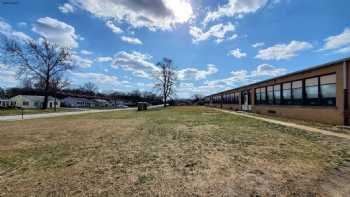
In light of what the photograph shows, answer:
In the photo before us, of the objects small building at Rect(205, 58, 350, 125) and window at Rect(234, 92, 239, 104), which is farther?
window at Rect(234, 92, 239, 104)

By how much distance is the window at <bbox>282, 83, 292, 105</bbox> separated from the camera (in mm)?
16469

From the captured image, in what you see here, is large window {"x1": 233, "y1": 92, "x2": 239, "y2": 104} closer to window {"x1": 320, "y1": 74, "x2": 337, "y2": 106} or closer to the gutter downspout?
window {"x1": 320, "y1": 74, "x2": 337, "y2": 106}

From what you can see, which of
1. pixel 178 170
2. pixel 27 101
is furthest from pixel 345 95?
pixel 27 101

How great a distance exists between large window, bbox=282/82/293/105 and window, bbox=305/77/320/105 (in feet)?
7.09

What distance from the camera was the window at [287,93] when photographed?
1647 centimetres

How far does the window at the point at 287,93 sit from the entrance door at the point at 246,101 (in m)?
8.38

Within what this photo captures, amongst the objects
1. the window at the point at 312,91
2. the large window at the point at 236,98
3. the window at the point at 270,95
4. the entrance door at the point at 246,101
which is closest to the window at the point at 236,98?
the large window at the point at 236,98

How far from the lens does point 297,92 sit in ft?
50.7

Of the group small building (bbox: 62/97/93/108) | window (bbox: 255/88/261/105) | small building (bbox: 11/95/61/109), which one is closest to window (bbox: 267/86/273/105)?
window (bbox: 255/88/261/105)

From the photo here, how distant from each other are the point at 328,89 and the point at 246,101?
15901mm

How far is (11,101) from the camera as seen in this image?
56.2 meters

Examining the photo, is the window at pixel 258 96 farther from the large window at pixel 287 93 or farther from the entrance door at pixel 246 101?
the large window at pixel 287 93

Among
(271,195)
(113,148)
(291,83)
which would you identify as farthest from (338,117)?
(113,148)

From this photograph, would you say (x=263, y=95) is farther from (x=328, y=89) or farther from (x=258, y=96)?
(x=328, y=89)
